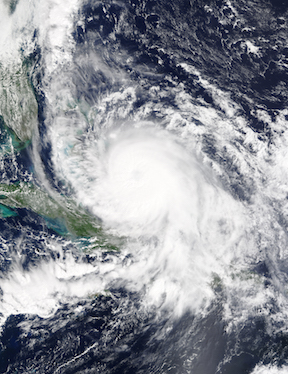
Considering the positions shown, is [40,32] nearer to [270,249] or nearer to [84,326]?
[84,326]

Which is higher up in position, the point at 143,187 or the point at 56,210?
the point at 143,187

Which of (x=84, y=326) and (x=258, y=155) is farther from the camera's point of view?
(x=258, y=155)

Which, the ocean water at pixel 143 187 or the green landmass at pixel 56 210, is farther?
the green landmass at pixel 56 210

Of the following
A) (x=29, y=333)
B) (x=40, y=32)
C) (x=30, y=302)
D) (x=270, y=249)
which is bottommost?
(x=29, y=333)

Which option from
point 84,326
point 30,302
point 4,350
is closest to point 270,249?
point 84,326

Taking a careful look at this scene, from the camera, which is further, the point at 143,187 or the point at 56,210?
the point at 143,187

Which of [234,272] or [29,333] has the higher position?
[234,272]

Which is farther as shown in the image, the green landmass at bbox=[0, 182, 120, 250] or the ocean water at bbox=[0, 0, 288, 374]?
the green landmass at bbox=[0, 182, 120, 250]
